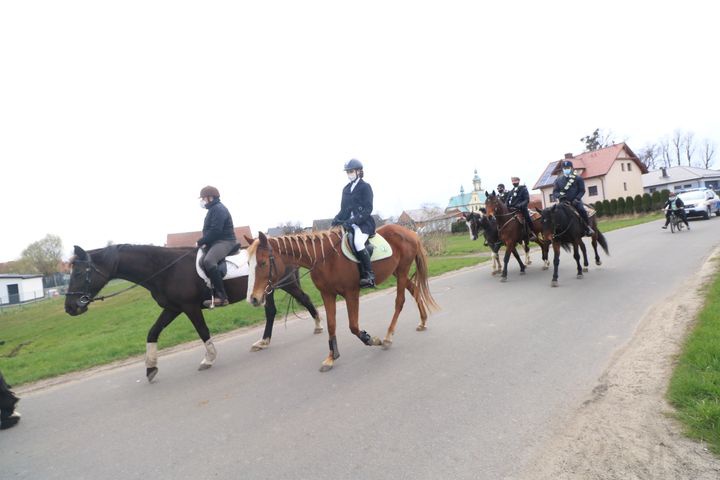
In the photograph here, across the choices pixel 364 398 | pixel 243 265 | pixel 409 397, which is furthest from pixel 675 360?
pixel 243 265

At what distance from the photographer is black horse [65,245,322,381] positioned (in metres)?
5.29

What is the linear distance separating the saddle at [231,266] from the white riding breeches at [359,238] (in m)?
1.77

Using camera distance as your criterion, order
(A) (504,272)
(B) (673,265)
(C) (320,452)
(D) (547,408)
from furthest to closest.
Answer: (A) (504,272), (B) (673,265), (D) (547,408), (C) (320,452)

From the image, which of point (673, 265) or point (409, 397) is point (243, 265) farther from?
point (673, 265)

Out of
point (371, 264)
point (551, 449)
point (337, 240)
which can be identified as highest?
point (337, 240)

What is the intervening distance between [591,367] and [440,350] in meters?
1.85

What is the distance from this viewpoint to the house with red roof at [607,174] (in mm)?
44188

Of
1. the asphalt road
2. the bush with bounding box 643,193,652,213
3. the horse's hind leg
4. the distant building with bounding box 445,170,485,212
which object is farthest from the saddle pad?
the distant building with bounding box 445,170,485,212

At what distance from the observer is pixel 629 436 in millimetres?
2979

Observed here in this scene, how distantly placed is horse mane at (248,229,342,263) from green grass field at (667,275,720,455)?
397cm

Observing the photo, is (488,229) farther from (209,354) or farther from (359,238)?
(209,354)

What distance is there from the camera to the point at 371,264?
5.68 meters

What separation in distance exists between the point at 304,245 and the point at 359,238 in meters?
0.81

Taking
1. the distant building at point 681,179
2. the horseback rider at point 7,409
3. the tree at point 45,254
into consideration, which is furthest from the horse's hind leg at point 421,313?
the tree at point 45,254
